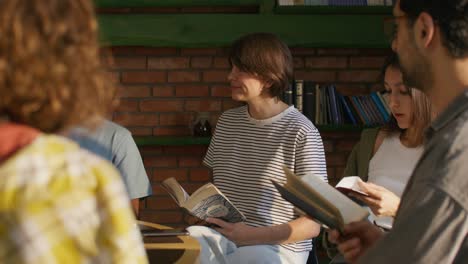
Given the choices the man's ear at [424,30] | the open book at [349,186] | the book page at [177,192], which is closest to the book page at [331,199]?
the open book at [349,186]

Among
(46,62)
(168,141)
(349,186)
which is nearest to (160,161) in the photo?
(168,141)

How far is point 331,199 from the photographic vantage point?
6.17 feet

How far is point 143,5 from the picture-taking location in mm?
4023

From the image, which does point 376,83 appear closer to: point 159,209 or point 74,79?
point 159,209

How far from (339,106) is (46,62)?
334 cm

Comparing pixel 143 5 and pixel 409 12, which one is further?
pixel 143 5

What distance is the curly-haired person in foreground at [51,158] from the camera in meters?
0.85

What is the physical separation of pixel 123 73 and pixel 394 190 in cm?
188

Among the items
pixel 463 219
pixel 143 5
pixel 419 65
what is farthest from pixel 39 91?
pixel 143 5

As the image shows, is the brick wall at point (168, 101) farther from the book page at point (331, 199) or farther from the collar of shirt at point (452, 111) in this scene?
the collar of shirt at point (452, 111)

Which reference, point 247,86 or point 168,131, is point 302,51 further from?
point 247,86

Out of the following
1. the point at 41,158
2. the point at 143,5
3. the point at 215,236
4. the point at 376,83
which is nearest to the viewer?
the point at 41,158

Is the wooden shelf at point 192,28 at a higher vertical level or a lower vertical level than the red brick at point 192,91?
higher

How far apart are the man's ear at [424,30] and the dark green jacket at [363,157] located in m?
1.41
